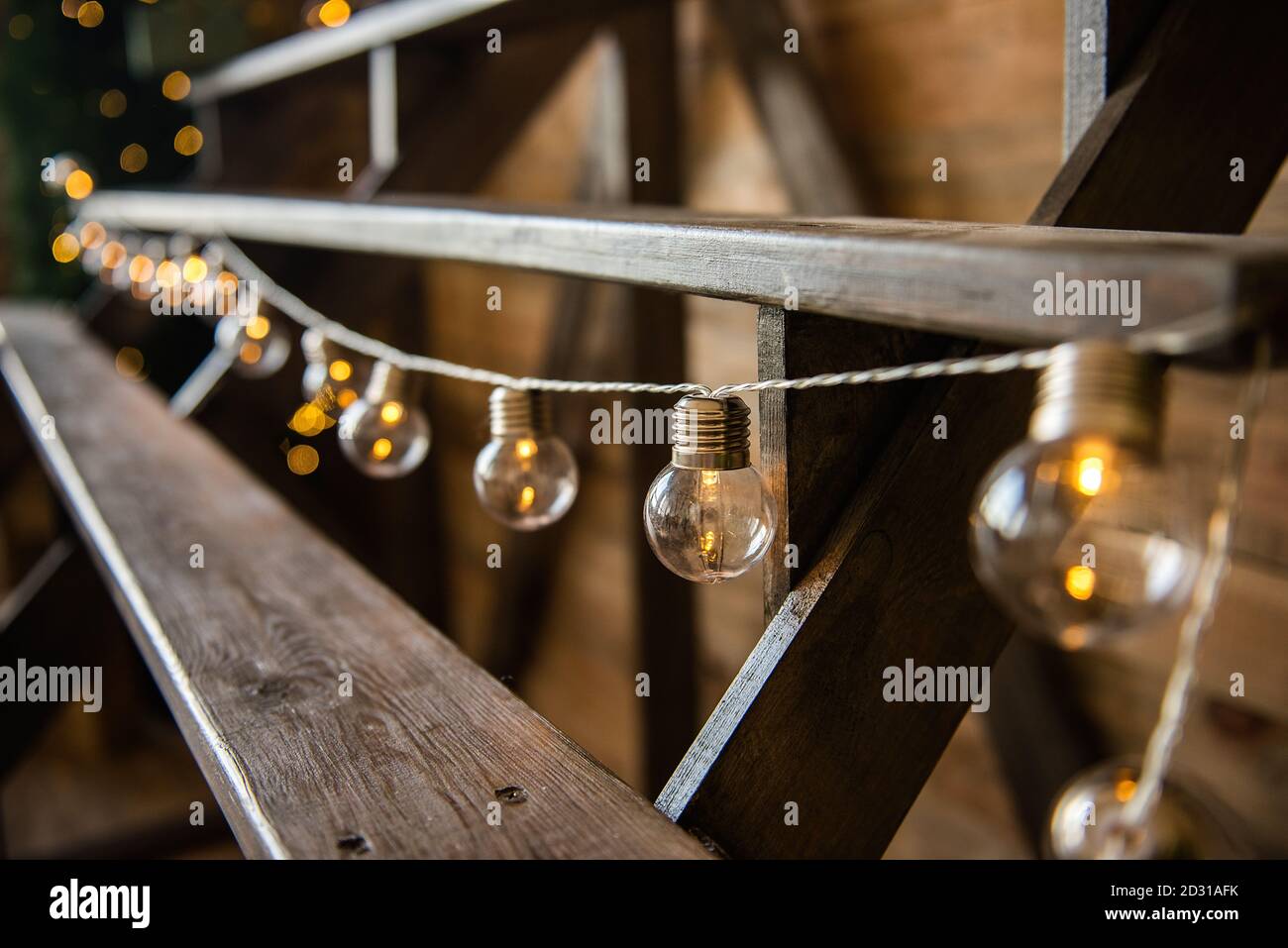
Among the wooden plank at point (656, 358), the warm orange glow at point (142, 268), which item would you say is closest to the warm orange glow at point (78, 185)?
the warm orange glow at point (142, 268)

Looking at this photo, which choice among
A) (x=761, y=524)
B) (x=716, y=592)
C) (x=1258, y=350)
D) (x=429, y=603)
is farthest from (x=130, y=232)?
(x=1258, y=350)

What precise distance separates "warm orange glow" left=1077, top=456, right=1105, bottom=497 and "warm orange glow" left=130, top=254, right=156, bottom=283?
2.39 metres

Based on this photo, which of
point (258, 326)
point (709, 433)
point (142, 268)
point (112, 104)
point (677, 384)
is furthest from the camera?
point (112, 104)

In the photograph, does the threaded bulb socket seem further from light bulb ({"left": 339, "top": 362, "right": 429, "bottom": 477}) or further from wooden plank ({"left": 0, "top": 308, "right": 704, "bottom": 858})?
wooden plank ({"left": 0, "top": 308, "right": 704, "bottom": 858})

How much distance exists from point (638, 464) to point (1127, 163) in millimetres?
1692

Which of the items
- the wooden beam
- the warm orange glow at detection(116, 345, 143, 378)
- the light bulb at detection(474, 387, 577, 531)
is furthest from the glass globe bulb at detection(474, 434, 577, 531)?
the warm orange glow at detection(116, 345, 143, 378)

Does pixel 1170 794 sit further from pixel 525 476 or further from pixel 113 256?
pixel 113 256

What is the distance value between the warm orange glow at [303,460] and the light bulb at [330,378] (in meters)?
2.46

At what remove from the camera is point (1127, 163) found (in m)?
0.93

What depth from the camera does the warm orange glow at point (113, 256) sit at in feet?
9.54

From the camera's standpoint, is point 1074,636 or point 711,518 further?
point 711,518

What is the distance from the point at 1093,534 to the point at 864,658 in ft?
1.15

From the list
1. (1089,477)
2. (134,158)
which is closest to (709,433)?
(1089,477)

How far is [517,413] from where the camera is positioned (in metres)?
1.02
